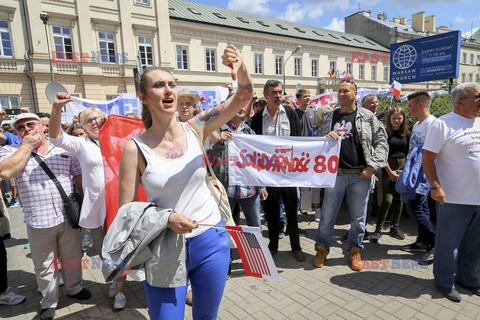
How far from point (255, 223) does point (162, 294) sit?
7.68 feet

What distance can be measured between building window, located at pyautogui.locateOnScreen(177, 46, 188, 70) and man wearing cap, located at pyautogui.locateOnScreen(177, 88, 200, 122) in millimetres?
25617

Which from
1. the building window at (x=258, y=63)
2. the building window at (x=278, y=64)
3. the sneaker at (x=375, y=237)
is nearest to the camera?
the sneaker at (x=375, y=237)

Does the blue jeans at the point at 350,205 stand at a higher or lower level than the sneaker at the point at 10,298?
higher

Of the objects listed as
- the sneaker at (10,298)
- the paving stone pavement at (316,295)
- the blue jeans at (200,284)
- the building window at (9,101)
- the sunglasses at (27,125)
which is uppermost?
the building window at (9,101)

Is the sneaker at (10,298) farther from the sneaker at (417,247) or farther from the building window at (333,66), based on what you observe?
the building window at (333,66)

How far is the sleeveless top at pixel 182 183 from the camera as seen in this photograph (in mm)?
1673

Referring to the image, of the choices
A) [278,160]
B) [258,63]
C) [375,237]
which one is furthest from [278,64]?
[278,160]

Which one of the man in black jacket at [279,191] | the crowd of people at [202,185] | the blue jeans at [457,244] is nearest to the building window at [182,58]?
the crowd of people at [202,185]

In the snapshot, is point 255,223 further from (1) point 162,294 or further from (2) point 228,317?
(1) point 162,294

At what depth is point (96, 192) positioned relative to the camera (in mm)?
3271

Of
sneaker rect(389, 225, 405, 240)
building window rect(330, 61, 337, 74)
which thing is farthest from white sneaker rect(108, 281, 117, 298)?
building window rect(330, 61, 337, 74)

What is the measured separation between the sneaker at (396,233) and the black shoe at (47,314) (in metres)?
4.77

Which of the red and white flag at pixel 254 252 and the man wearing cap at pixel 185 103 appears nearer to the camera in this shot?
the red and white flag at pixel 254 252

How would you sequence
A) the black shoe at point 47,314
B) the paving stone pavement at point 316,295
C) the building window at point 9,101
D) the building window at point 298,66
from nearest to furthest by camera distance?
1. the paving stone pavement at point 316,295
2. the black shoe at point 47,314
3. the building window at point 9,101
4. the building window at point 298,66
